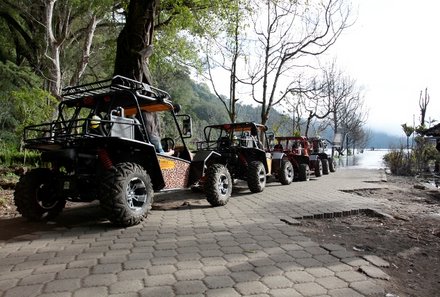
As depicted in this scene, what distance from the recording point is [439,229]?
5605 millimetres

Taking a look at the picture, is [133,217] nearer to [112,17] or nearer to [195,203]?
[195,203]

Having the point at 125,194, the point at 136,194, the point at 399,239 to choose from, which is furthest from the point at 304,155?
the point at 125,194

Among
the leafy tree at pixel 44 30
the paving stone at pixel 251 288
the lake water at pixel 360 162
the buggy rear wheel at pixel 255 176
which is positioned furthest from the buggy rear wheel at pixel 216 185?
the lake water at pixel 360 162

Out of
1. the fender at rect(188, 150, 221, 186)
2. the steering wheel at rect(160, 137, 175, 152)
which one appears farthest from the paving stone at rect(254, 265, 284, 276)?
the steering wheel at rect(160, 137, 175, 152)

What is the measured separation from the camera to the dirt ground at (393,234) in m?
3.45

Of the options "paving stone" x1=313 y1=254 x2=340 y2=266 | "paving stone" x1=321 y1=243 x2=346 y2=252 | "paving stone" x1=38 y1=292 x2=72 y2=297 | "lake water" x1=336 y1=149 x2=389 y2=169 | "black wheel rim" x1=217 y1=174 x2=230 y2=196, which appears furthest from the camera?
"lake water" x1=336 y1=149 x2=389 y2=169

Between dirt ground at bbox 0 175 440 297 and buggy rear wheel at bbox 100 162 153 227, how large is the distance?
122cm

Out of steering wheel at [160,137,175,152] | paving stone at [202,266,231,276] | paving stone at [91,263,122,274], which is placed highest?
steering wheel at [160,137,175,152]

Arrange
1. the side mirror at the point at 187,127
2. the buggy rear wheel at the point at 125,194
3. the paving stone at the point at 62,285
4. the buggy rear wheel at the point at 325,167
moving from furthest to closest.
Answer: the buggy rear wheel at the point at 325,167
the side mirror at the point at 187,127
the buggy rear wheel at the point at 125,194
the paving stone at the point at 62,285

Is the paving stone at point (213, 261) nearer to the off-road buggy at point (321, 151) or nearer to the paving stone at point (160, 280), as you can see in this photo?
the paving stone at point (160, 280)

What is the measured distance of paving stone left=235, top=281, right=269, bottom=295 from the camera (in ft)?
9.62

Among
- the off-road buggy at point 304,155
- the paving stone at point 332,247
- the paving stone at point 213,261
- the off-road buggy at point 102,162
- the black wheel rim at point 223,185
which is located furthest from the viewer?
the off-road buggy at point 304,155

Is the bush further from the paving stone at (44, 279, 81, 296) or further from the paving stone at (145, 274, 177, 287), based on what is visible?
the paving stone at (44, 279, 81, 296)

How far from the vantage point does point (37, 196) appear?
5.65 metres
